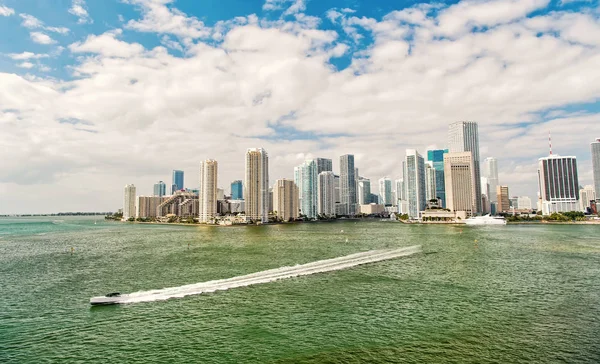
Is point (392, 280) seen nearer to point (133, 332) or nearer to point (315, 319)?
point (315, 319)

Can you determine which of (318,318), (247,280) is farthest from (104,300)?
(318,318)

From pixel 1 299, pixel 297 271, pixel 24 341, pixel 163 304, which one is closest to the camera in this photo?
pixel 24 341

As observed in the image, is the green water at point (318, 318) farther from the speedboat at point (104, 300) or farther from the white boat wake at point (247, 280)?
the white boat wake at point (247, 280)

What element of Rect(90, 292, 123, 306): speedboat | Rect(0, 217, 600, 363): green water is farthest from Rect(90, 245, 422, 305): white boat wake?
Rect(0, 217, 600, 363): green water

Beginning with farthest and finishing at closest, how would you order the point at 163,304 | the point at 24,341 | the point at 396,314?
the point at 163,304, the point at 396,314, the point at 24,341

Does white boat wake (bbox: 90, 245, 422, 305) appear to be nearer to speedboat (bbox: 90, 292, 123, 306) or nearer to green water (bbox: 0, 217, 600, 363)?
speedboat (bbox: 90, 292, 123, 306)

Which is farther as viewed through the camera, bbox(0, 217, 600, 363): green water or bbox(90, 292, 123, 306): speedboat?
bbox(90, 292, 123, 306): speedboat

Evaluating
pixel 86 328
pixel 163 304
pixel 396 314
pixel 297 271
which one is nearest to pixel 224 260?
→ pixel 297 271

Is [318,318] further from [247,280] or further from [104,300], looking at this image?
[104,300]
